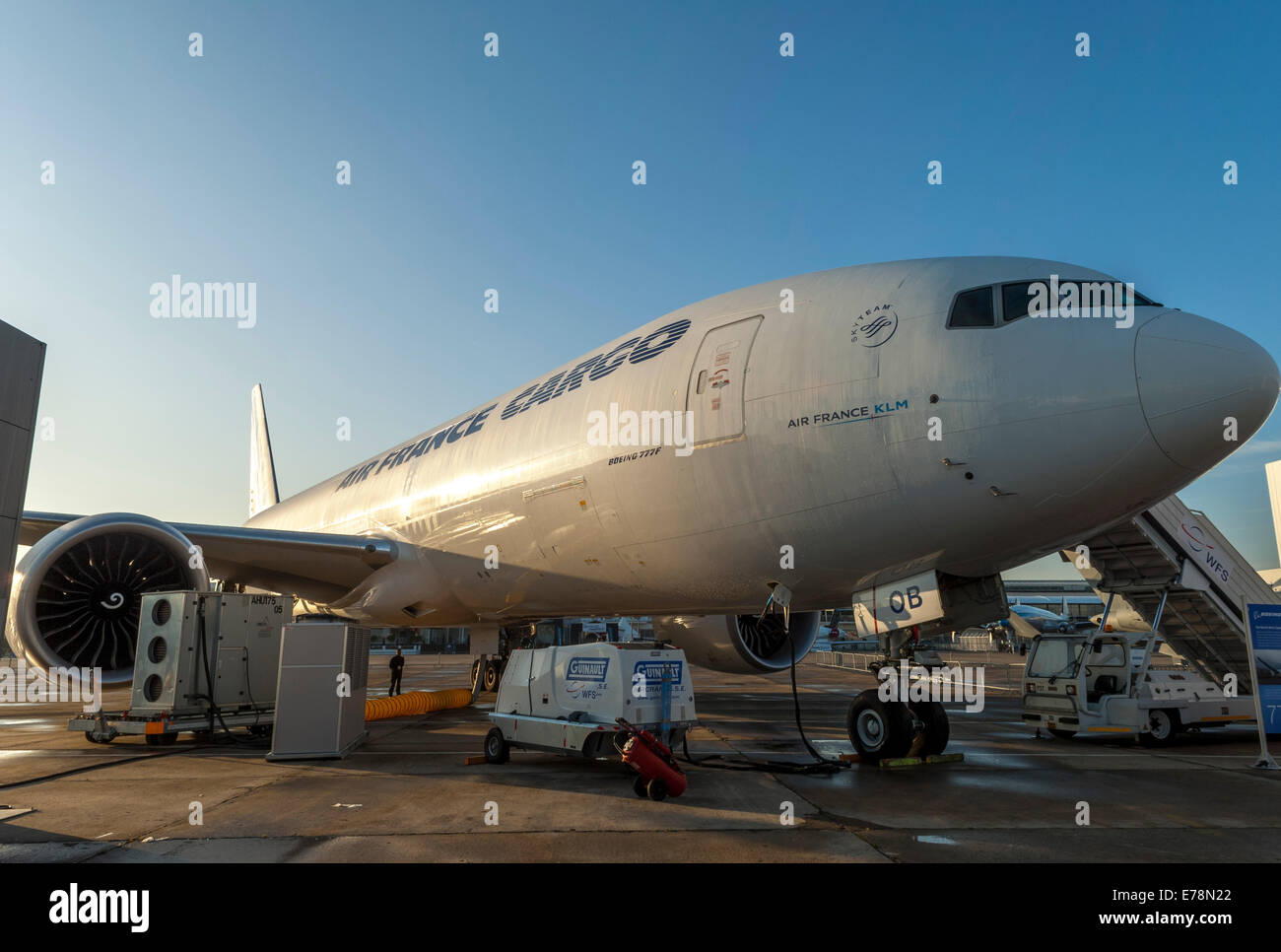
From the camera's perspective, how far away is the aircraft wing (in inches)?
497

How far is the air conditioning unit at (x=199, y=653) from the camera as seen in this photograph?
33.3 ft

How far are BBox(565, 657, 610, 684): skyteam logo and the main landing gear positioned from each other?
8.62ft

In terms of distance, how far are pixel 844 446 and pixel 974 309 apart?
4.96ft

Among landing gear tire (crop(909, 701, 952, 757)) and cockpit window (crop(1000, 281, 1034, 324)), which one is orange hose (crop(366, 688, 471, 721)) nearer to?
landing gear tire (crop(909, 701, 952, 757))

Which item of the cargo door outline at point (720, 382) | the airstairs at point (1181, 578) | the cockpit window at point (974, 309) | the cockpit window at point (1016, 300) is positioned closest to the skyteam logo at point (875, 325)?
the cockpit window at point (974, 309)

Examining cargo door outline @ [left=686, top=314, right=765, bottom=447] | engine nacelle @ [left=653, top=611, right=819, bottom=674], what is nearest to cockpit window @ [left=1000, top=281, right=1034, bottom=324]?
cargo door outline @ [left=686, top=314, right=765, bottom=447]

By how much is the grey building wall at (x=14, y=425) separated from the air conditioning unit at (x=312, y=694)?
160 inches

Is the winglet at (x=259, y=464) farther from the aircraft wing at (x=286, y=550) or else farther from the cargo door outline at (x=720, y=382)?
the cargo door outline at (x=720, y=382)

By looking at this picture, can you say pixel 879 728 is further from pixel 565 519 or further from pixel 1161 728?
pixel 1161 728

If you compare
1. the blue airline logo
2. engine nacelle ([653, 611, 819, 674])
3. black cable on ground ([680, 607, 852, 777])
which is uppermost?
the blue airline logo

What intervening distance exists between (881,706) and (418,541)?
300 inches

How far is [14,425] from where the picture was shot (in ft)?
17.4

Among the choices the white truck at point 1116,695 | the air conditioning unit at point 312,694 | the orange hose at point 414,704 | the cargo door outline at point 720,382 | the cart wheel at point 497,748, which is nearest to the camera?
the cargo door outline at point 720,382
